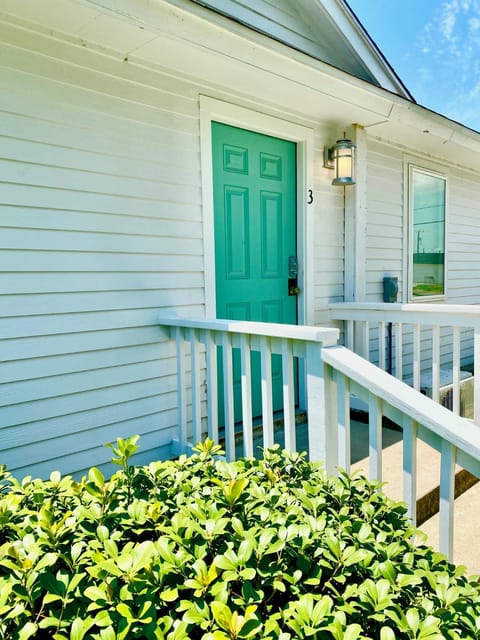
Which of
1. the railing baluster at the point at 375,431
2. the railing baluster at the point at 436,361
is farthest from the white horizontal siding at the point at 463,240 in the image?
the railing baluster at the point at 375,431

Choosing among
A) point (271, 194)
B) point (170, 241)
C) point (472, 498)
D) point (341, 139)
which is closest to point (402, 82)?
point (341, 139)

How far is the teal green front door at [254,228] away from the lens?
3148mm

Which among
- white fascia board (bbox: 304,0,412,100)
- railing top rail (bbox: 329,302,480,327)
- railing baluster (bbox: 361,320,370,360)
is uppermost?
white fascia board (bbox: 304,0,412,100)

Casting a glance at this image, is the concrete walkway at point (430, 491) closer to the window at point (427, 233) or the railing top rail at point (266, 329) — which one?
the railing top rail at point (266, 329)

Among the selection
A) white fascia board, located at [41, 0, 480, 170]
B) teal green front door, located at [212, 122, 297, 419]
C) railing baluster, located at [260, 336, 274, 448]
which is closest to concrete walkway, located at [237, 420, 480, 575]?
railing baluster, located at [260, 336, 274, 448]

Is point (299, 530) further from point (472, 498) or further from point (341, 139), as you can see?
point (341, 139)

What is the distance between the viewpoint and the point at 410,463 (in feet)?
5.52

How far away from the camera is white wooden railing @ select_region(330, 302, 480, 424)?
10.2 ft

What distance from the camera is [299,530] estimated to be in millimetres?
1058

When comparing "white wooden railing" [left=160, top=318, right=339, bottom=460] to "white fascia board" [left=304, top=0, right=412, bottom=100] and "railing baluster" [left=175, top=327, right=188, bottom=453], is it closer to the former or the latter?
"railing baluster" [left=175, top=327, right=188, bottom=453]

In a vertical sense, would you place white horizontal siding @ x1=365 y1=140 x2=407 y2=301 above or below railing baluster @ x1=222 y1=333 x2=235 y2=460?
above

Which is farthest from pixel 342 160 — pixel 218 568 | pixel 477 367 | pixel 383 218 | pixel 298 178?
pixel 218 568

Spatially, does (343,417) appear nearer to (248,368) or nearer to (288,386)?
(288,386)

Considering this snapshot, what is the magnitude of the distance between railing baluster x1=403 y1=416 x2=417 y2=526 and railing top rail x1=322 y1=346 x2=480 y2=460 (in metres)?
0.06
